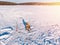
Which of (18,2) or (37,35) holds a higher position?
(18,2)

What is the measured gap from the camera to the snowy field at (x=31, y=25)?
0.98 m

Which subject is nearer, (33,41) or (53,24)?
(33,41)

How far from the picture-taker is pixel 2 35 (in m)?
1.02

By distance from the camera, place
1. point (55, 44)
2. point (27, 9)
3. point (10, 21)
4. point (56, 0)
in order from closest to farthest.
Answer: point (55, 44) < point (10, 21) < point (27, 9) < point (56, 0)

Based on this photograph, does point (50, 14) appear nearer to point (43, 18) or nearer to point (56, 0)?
point (43, 18)

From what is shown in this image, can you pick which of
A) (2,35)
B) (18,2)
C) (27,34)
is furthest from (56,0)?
(2,35)

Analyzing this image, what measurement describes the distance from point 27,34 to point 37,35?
0.10 metres

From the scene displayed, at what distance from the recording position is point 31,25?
1121 mm

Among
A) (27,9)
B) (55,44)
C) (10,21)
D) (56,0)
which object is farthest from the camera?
(56,0)

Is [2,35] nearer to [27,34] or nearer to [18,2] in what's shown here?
[27,34]

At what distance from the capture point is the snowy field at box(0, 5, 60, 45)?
0.98 m

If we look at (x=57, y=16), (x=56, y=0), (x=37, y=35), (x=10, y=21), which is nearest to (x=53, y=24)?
(x=57, y=16)

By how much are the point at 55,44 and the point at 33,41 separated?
0.20 m

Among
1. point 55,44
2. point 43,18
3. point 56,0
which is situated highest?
point 56,0
